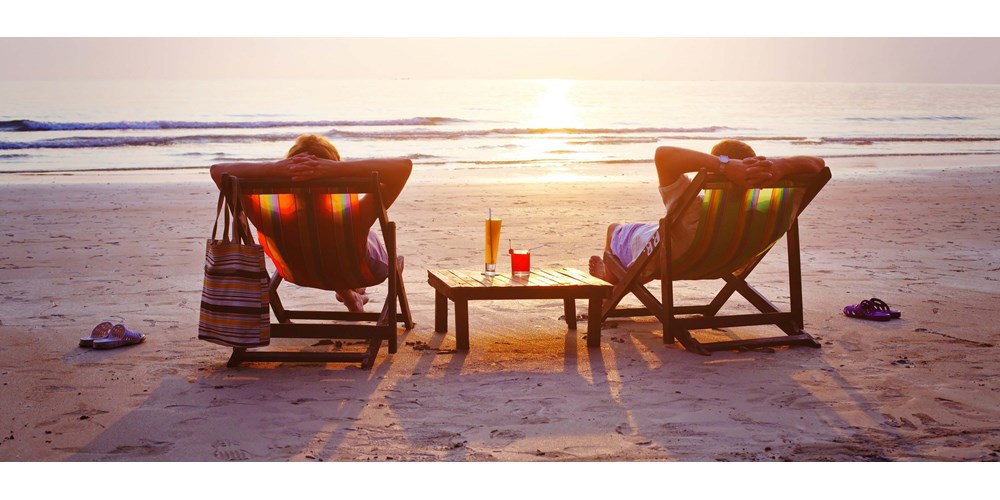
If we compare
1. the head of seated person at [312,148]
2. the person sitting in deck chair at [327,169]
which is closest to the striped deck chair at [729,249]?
the person sitting in deck chair at [327,169]

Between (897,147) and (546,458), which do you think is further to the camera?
(897,147)

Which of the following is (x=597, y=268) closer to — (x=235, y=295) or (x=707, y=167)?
(x=707, y=167)

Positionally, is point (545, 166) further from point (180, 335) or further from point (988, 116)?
point (988, 116)

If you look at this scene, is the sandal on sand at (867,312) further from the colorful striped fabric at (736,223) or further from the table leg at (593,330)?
the table leg at (593,330)

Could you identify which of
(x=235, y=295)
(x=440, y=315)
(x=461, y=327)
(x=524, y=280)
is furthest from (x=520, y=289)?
(x=235, y=295)

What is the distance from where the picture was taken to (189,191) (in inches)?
505

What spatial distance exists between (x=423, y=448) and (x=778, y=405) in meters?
1.41

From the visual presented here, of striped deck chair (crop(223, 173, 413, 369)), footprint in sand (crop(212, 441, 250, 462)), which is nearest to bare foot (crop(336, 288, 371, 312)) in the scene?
striped deck chair (crop(223, 173, 413, 369))

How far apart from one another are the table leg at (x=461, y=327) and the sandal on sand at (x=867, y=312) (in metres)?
2.20

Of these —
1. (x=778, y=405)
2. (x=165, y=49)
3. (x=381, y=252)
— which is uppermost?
(x=165, y=49)

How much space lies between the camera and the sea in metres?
20.9

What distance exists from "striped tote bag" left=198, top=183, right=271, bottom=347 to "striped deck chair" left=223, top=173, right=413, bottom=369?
9.3 inches

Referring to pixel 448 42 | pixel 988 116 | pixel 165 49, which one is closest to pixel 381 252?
pixel 165 49

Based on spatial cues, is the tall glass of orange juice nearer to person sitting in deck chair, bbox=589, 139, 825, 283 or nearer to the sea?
person sitting in deck chair, bbox=589, 139, 825, 283
